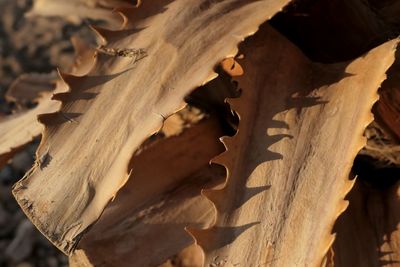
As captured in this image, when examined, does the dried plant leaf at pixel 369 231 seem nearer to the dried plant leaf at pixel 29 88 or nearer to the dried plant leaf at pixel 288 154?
the dried plant leaf at pixel 288 154

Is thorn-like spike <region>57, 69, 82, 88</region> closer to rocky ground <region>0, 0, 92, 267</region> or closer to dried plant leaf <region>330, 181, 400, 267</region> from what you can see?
dried plant leaf <region>330, 181, 400, 267</region>

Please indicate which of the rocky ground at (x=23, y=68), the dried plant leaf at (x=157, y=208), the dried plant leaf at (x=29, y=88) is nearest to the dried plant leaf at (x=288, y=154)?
the dried plant leaf at (x=157, y=208)

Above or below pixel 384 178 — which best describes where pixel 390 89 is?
above

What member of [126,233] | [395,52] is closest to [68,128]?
[126,233]

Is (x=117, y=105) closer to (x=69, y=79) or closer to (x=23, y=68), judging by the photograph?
(x=69, y=79)

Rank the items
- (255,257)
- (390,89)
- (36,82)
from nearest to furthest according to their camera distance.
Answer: (255,257) < (390,89) < (36,82)

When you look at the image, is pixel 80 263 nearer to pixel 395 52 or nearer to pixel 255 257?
pixel 255 257
